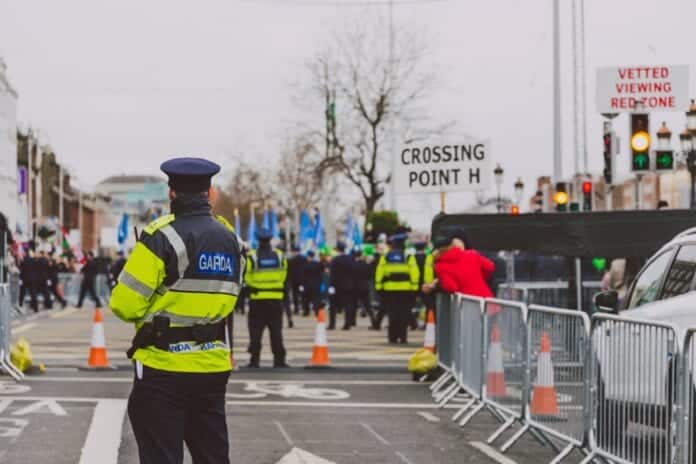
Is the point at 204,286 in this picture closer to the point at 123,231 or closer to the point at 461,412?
the point at 461,412

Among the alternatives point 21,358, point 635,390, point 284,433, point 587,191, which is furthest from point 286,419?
point 587,191

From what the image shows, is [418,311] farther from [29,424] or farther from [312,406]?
[29,424]

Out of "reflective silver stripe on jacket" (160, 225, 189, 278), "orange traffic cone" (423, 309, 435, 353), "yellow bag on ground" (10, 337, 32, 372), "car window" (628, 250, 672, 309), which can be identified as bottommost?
"yellow bag on ground" (10, 337, 32, 372)

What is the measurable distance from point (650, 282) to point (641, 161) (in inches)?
462

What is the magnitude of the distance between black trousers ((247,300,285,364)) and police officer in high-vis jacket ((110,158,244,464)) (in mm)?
13093

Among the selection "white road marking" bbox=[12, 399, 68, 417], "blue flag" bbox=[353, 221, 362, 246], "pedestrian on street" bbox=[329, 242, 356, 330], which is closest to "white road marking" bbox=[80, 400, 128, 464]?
"white road marking" bbox=[12, 399, 68, 417]

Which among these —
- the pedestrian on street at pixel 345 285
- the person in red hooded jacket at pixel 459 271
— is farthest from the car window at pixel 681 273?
the pedestrian on street at pixel 345 285

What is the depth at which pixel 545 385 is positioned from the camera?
11.9 metres

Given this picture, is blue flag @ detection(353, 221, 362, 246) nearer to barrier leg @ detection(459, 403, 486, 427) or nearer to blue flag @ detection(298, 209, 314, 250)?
blue flag @ detection(298, 209, 314, 250)

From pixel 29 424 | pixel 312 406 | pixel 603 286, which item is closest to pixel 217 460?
pixel 29 424

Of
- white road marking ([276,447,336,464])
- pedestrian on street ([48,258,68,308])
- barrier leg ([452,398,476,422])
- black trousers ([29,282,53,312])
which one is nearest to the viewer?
white road marking ([276,447,336,464])

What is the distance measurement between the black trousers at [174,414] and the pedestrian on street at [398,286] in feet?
64.2

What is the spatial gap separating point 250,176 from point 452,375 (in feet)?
287

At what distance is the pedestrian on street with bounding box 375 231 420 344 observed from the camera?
26922mm
